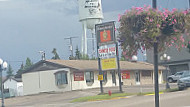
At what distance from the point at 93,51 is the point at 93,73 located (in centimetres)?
2771

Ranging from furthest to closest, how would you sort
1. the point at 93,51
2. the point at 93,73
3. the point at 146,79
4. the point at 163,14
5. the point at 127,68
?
the point at 93,51 → the point at 146,79 → the point at 127,68 → the point at 93,73 → the point at 163,14

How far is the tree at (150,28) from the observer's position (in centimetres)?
705

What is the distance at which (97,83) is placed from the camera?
42406 mm

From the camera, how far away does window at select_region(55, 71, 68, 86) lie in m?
39.6

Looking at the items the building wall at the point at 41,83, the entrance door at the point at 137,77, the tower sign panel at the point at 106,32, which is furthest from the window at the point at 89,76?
the tower sign panel at the point at 106,32

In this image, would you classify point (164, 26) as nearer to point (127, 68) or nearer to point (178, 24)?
point (178, 24)

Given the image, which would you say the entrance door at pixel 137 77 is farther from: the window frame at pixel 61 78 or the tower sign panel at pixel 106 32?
the tower sign panel at pixel 106 32

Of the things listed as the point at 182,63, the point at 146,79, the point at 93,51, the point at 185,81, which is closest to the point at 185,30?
the point at 185,81

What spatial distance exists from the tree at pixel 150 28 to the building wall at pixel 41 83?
3208 centimetres

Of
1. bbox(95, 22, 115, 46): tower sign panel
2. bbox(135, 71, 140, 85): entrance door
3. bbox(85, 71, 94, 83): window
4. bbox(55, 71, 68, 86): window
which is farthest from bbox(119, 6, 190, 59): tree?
bbox(135, 71, 140, 85): entrance door

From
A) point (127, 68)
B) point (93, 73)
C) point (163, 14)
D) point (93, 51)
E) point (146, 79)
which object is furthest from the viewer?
point (93, 51)

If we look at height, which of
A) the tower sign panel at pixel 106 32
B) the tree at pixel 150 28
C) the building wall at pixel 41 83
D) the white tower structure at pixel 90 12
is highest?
the white tower structure at pixel 90 12

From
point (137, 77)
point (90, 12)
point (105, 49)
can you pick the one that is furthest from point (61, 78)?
point (90, 12)

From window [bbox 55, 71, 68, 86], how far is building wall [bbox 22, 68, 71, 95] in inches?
16.8
